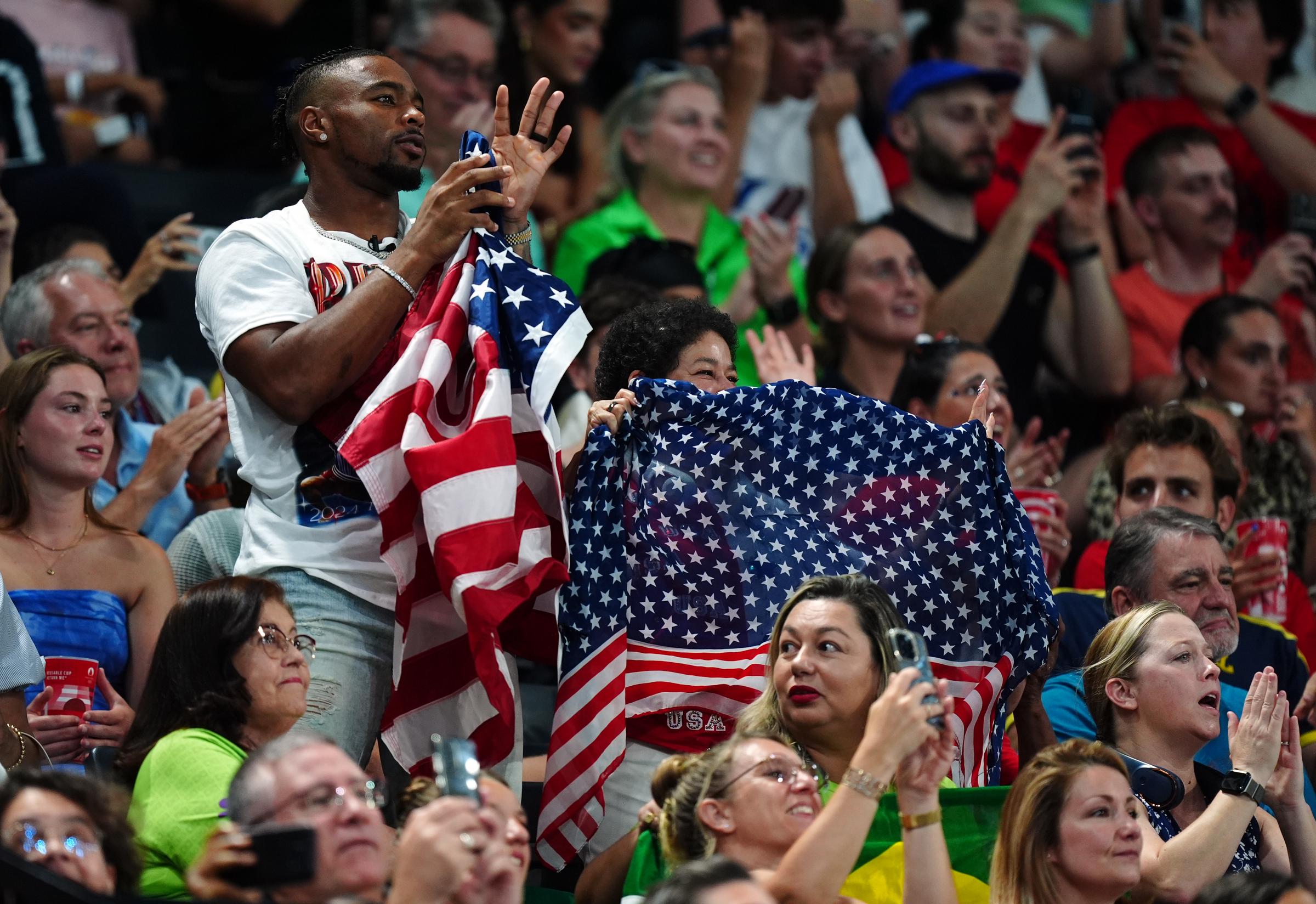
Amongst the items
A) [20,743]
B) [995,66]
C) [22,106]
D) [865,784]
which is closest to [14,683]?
[20,743]

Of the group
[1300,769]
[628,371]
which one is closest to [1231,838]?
[1300,769]

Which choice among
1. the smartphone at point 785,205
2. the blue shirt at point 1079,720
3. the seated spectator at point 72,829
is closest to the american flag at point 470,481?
the seated spectator at point 72,829

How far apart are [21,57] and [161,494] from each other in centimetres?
217

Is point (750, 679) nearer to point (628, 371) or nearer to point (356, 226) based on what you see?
point (628, 371)

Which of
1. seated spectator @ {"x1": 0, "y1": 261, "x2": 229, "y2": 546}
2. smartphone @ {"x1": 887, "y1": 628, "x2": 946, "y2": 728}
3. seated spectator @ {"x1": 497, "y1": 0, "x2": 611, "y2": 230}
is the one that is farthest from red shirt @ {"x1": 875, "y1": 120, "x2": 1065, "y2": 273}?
smartphone @ {"x1": 887, "y1": 628, "x2": 946, "y2": 728}

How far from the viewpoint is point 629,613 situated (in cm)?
416

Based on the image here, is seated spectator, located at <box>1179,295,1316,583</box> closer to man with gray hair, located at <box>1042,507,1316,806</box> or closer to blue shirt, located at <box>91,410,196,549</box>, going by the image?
man with gray hair, located at <box>1042,507,1316,806</box>

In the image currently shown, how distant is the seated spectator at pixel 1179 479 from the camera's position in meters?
5.50

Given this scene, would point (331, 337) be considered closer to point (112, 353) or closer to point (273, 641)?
point (273, 641)

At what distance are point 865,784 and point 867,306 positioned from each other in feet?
11.6

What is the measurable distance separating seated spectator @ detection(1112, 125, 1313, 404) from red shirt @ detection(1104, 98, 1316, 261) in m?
0.36

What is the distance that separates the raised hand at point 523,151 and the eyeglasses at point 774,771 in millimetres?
1368

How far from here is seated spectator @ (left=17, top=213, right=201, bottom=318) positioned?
5.93 meters

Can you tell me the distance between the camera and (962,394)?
19.3ft
